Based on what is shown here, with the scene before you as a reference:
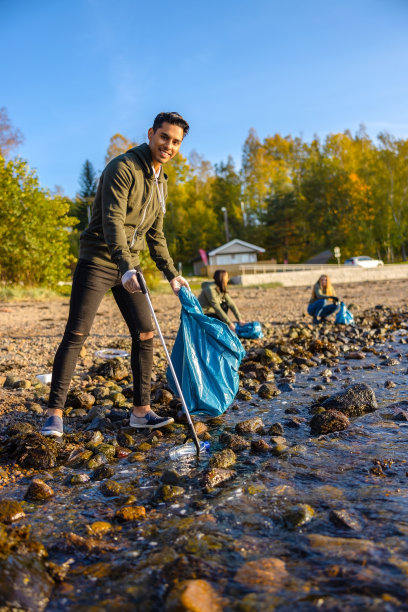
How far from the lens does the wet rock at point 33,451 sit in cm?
298

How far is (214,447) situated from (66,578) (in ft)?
5.26

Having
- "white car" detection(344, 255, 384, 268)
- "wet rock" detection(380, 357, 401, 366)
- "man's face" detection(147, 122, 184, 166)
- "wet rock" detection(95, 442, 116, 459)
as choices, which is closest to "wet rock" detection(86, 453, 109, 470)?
"wet rock" detection(95, 442, 116, 459)

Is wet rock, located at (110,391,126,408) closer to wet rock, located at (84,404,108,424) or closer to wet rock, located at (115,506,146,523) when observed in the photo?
wet rock, located at (84,404,108,424)

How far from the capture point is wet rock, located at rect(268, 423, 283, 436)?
3485 mm

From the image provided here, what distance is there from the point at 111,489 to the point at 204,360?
130 centimetres

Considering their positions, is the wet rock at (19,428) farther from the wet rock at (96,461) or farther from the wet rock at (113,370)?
the wet rock at (113,370)

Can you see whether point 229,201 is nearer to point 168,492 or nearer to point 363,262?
point 363,262

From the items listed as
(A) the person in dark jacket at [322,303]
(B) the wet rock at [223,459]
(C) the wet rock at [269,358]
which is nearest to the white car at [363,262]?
(A) the person in dark jacket at [322,303]

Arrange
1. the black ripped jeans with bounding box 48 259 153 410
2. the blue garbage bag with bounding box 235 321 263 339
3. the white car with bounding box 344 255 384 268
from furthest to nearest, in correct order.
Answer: the white car with bounding box 344 255 384 268 → the blue garbage bag with bounding box 235 321 263 339 → the black ripped jeans with bounding box 48 259 153 410

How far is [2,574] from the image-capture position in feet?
5.57

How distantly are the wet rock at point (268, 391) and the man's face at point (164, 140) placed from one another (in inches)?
98.9

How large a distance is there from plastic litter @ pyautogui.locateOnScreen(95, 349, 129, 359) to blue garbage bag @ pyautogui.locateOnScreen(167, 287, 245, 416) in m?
2.78

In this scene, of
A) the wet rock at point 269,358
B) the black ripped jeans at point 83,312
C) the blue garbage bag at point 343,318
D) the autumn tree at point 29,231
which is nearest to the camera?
the black ripped jeans at point 83,312

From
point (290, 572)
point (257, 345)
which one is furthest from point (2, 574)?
point (257, 345)
